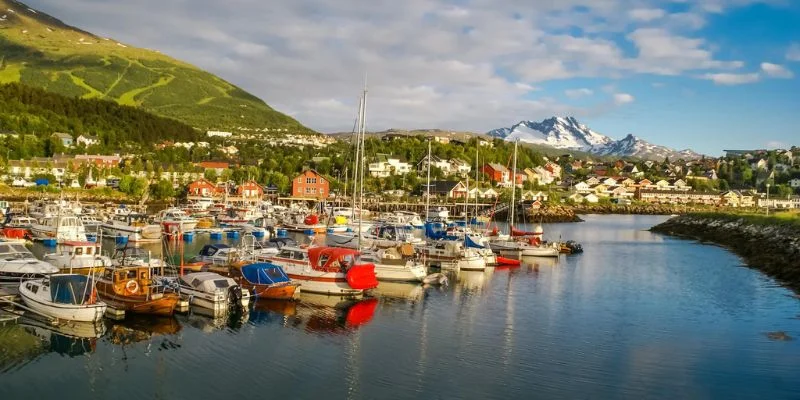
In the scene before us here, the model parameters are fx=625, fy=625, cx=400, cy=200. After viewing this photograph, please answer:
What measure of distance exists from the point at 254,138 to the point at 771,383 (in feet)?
585

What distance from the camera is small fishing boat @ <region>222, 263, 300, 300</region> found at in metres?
27.6

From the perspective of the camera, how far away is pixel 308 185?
108 m

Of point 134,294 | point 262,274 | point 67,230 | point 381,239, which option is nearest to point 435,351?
point 262,274

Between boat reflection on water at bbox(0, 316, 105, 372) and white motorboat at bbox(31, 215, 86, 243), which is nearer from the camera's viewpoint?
boat reflection on water at bbox(0, 316, 105, 372)

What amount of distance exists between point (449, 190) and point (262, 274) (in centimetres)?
9029

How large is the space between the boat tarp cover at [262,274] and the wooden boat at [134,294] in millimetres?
4243

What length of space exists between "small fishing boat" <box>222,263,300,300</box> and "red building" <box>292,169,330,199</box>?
79.6 meters

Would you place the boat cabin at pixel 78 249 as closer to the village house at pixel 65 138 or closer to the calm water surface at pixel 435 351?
the calm water surface at pixel 435 351

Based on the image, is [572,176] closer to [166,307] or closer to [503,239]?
[503,239]

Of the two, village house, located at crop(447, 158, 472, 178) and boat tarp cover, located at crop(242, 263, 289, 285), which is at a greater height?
village house, located at crop(447, 158, 472, 178)

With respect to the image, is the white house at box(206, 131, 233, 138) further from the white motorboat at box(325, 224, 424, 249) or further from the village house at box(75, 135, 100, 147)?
the white motorboat at box(325, 224, 424, 249)

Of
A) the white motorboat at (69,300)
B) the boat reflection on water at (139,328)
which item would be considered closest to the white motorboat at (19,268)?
the white motorboat at (69,300)

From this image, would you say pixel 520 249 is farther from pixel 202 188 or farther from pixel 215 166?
pixel 215 166

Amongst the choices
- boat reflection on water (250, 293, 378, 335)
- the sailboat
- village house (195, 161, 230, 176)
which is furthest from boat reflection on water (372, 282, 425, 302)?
village house (195, 161, 230, 176)
